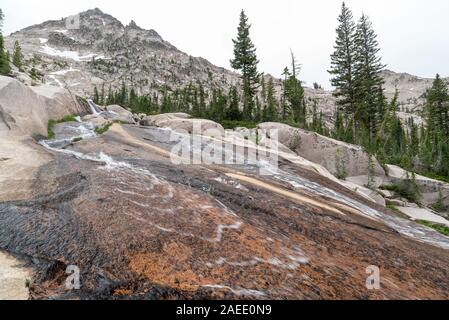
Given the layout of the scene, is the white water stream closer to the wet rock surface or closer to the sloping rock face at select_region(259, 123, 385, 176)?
the wet rock surface

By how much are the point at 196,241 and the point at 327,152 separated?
27.1 metres

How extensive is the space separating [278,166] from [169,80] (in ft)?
496

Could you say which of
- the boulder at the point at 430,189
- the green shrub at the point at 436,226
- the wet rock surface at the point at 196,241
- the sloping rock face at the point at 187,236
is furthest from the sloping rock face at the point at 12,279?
the boulder at the point at 430,189

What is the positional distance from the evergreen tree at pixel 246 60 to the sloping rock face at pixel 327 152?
79.2ft

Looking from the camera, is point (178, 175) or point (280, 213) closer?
point (280, 213)

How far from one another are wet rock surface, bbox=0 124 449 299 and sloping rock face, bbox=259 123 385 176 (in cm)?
1829

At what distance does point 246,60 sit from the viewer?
Answer: 56.4 metres

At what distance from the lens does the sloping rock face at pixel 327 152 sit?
102ft

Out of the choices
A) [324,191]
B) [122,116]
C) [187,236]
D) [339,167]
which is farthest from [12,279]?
[122,116]

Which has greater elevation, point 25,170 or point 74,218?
point 25,170

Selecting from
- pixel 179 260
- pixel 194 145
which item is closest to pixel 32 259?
pixel 179 260

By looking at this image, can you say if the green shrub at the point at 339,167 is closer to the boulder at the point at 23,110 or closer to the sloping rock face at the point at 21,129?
the sloping rock face at the point at 21,129
